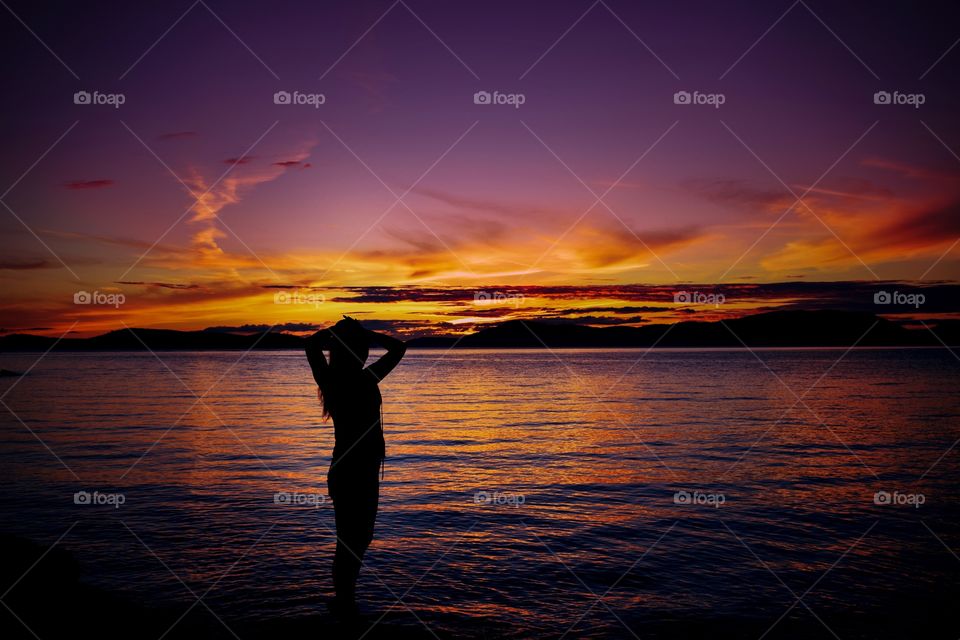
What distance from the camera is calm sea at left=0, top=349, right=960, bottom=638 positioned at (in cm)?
873

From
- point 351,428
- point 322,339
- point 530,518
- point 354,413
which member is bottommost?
point 530,518

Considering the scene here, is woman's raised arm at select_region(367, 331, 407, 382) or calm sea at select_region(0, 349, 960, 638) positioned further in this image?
calm sea at select_region(0, 349, 960, 638)

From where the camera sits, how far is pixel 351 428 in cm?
634

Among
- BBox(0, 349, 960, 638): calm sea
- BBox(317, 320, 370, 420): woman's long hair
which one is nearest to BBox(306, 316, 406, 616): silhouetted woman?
BBox(317, 320, 370, 420): woman's long hair

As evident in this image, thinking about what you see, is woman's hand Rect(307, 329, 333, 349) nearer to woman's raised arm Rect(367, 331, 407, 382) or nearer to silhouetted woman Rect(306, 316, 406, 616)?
silhouetted woman Rect(306, 316, 406, 616)

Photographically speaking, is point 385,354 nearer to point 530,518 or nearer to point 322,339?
point 322,339

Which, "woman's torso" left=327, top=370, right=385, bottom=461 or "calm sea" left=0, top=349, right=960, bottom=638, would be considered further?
"calm sea" left=0, top=349, right=960, bottom=638

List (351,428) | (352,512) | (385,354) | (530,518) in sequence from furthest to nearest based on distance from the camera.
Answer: (530,518), (385,354), (352,512), (351,428)

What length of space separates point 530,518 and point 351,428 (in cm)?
780

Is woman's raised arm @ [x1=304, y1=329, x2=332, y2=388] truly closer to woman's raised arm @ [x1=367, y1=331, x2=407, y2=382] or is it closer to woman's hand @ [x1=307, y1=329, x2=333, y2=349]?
woman's hand @ [x1=307, y1=329, x2=333, y2=349]

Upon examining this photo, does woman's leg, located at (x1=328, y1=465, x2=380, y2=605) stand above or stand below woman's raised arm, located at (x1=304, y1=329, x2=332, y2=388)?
below

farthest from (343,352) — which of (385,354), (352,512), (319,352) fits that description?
(352,512)

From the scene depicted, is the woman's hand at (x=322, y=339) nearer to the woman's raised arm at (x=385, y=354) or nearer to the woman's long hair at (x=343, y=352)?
the woman's long hair at (x=343, y=352)

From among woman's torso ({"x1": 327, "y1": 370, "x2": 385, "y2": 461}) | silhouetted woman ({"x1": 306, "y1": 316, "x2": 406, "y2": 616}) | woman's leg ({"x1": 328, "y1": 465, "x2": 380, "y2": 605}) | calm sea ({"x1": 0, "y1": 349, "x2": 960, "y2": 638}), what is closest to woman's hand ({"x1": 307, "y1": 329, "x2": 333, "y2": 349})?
silhouetted woman ({"x1": 306, "y1": 316, "x2": 406, "y2": 616})
